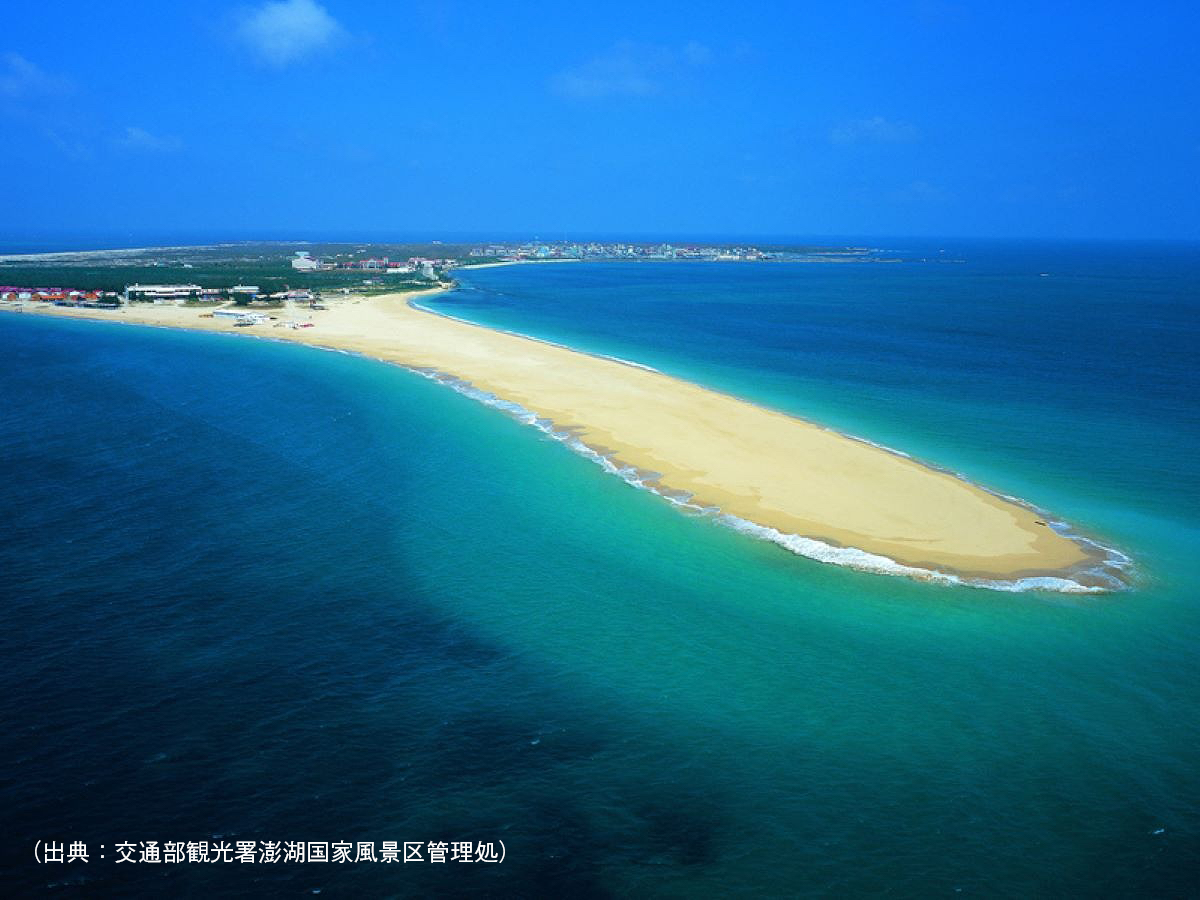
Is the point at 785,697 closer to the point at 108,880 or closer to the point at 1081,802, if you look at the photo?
the point at 1081,802

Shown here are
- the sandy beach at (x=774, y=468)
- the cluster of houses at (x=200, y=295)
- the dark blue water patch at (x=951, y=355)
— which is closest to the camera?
the sandy beach at (x=774, y=468)

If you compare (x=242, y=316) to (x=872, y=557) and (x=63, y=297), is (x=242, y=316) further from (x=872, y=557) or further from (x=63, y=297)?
(x=872, y=557)

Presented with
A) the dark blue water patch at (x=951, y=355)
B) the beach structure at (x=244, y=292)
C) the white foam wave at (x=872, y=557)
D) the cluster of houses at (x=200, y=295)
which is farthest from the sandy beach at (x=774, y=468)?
the cluster of houses at (x=200, y=295)

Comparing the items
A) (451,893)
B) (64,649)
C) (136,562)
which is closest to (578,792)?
(451,893)

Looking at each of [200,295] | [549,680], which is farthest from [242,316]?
[549,680]

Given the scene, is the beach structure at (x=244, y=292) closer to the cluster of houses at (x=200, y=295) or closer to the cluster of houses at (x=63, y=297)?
the cluster of houses at (x=200, y=295)

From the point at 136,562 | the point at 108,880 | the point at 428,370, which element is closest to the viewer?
the point at 108,880
